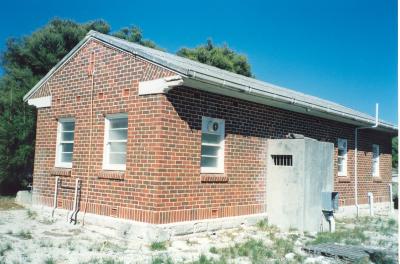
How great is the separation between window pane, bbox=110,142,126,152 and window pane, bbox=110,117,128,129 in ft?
1.40

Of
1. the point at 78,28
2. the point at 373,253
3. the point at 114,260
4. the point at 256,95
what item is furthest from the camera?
the point at 78,28

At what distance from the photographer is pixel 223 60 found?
32.2 metres

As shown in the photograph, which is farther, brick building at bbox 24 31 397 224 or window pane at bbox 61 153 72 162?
window pane at bbox 61 153 72 162

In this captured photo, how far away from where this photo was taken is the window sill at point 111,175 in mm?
9406

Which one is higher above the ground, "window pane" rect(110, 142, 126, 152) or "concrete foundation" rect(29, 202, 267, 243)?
"window pane" rect(110, 142, 126, 152)

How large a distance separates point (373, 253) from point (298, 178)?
10.8 ft

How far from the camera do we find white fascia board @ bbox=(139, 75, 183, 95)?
8.54m

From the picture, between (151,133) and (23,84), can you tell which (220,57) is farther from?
(151,133)

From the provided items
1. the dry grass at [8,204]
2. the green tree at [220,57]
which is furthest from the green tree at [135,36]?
the dry grass at [8,204]

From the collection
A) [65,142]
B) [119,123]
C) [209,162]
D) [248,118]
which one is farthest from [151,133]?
[65,142]

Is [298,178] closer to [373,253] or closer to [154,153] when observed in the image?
[373,253]

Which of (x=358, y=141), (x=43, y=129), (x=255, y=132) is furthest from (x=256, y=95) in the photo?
(x=358, y=141)

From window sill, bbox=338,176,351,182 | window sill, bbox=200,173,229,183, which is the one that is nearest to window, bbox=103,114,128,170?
window sill, bbox=200,173,229,183

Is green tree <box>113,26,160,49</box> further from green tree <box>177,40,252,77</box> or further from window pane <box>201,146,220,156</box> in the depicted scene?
window pane <box>201,146,220,156</box>
